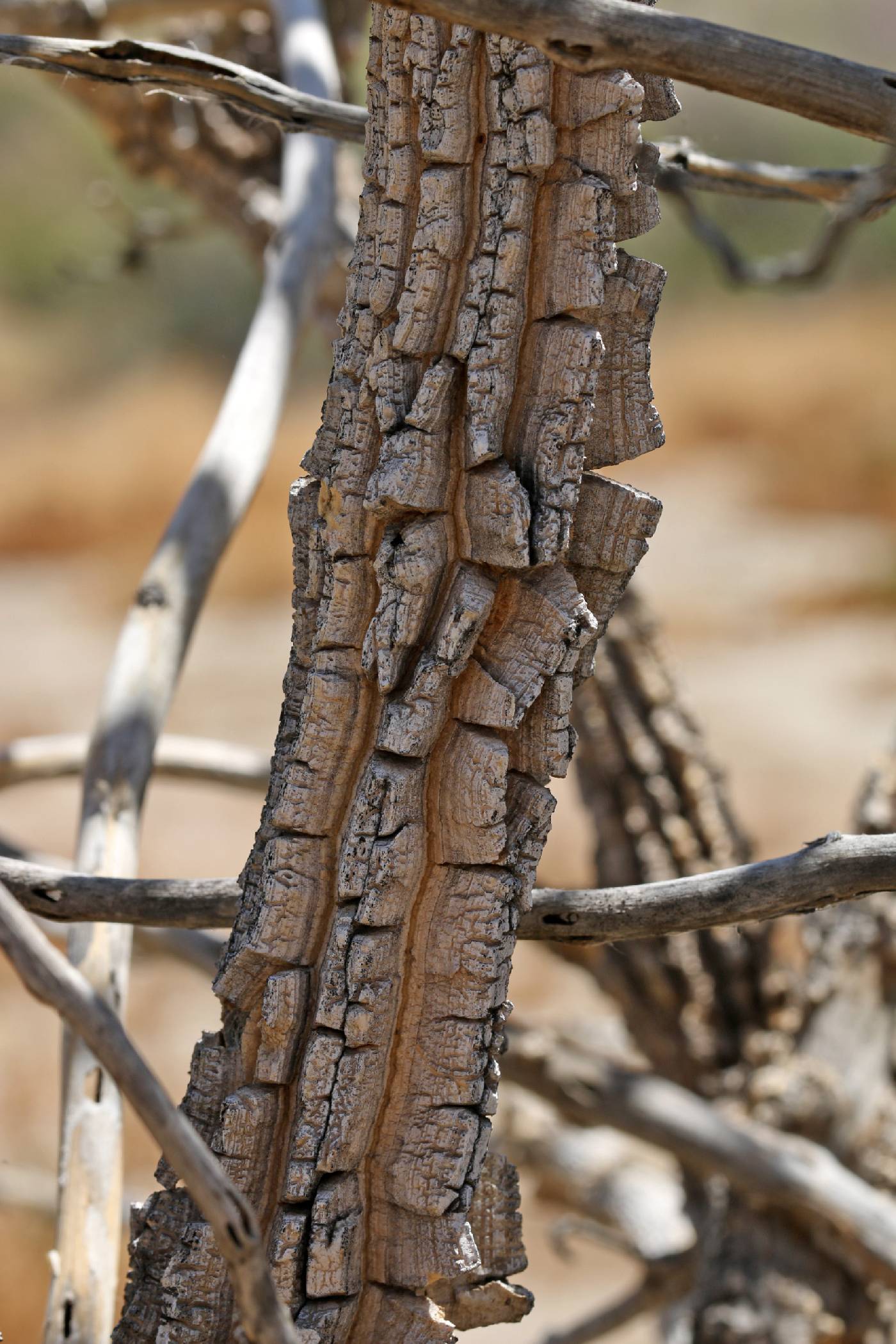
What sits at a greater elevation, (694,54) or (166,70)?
(166,70)

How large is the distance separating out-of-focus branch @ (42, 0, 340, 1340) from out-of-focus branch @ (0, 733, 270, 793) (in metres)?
0.64

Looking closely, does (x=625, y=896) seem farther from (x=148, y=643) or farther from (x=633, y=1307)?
(x=633, y=1307)

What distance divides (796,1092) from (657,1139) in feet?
1.00

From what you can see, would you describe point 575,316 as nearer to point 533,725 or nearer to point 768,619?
Answer: point 533,725

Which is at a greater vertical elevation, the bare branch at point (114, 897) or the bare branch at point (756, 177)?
the bare branch at point (756, 177)

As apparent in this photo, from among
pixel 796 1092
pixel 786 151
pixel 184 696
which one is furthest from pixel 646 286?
pixel 786 151

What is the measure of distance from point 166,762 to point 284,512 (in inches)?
232

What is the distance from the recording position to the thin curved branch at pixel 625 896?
2.86ft

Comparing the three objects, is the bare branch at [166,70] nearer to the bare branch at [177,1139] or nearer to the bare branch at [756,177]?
the bare branch at [756,177]

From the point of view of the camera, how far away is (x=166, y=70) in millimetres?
993

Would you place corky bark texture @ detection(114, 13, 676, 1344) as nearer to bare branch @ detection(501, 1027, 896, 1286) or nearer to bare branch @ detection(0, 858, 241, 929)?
bare branch @ detection(0, 858, 241, 929)

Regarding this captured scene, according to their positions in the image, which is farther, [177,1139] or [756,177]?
[756,177]

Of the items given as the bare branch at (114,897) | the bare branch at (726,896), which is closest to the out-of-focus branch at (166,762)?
the bare branch at (114,897)

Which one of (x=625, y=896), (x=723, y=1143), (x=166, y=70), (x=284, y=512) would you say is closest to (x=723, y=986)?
(x=723, y=1143)
